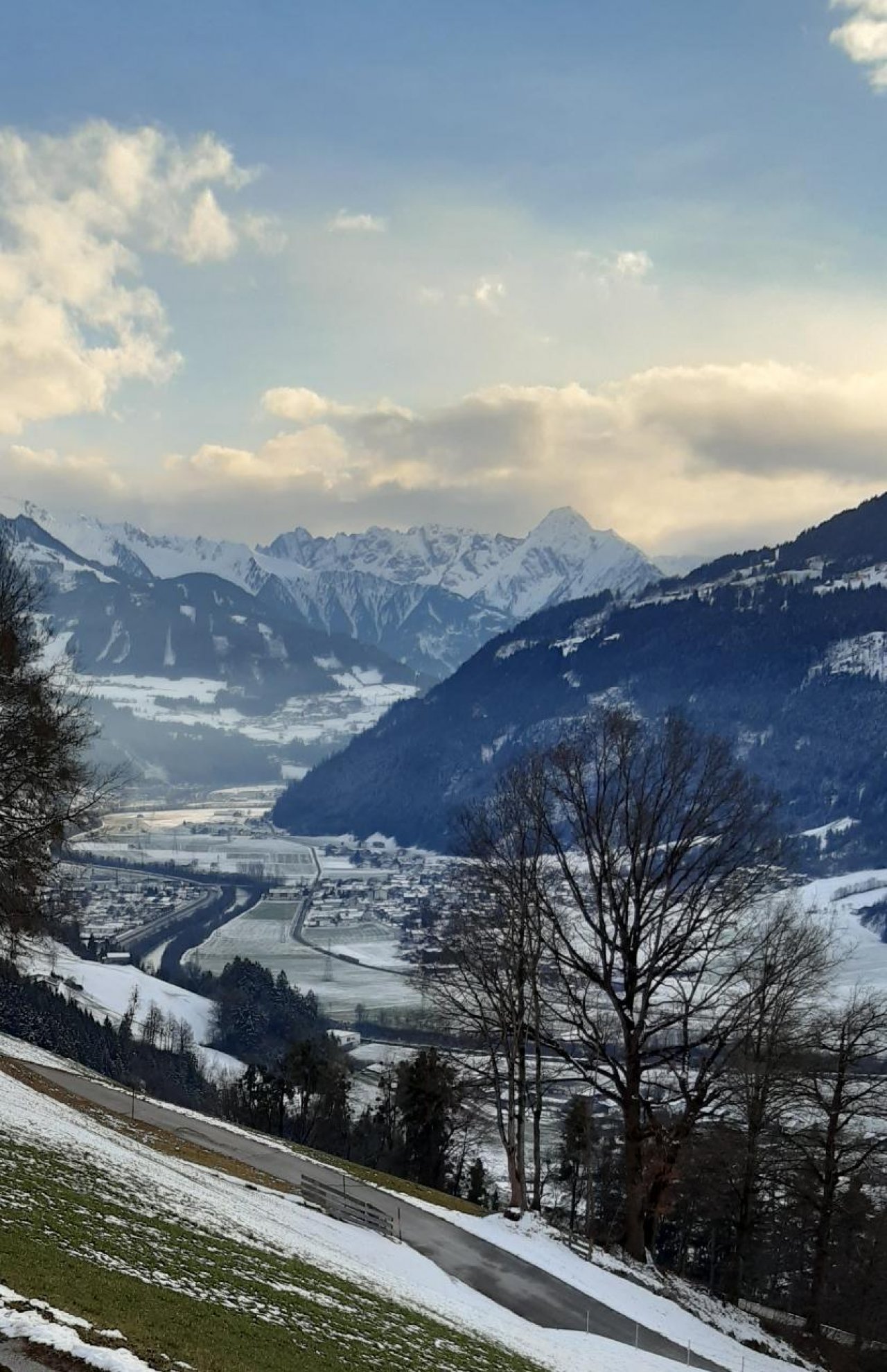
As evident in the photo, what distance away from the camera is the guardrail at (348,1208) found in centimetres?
2156

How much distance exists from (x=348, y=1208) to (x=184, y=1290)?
12.7 meters

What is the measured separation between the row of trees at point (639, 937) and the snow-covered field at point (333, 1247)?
233 cm

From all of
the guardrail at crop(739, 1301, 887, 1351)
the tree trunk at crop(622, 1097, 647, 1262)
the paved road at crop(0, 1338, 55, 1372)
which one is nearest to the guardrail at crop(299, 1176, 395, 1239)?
the tree trunk at crop(622, 1097, 647, 1262)

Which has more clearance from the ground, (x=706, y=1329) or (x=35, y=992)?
(x=706, y=1329)

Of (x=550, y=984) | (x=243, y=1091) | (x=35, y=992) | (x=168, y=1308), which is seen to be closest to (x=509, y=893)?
Answer: (x=550, y=984)

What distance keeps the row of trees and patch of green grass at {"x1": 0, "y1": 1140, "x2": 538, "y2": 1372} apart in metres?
8.47

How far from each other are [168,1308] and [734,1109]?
1034 inches

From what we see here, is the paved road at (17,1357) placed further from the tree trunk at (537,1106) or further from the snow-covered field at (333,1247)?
the tree trunk at (537,1106)

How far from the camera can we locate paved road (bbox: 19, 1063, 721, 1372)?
1816cm

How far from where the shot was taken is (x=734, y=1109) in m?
31.6

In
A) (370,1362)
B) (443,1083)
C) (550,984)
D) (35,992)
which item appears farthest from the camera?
(35,992)

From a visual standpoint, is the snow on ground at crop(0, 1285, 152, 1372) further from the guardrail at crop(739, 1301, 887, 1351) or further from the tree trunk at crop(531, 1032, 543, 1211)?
the guardrail at crop(739, 1301, 887, 1351)

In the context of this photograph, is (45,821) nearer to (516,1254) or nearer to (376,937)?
(516,1254)

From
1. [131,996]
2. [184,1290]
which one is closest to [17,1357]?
[184,1290]
